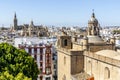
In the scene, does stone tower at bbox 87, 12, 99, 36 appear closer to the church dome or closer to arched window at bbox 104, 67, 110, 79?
the church dome

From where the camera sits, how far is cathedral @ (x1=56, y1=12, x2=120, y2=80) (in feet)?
103

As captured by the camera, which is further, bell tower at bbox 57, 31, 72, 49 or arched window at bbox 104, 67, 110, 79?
bell tower at bbox 57, 31, 72, 49

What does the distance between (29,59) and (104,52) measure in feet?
27.6

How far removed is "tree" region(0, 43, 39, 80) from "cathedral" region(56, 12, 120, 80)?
18.9 feet

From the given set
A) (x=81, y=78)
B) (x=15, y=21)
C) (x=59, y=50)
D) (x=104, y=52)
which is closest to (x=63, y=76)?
(x=59, y=50)

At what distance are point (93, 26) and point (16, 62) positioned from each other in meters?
12.3

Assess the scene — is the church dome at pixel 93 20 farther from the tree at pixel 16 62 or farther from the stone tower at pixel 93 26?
the tree at pixel 16 62

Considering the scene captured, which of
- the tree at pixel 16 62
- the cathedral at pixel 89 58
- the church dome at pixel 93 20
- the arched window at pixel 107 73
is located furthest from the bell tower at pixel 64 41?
the arched window at pixel 107 73

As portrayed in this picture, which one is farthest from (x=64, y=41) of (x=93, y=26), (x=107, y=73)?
(x=107, y=73)

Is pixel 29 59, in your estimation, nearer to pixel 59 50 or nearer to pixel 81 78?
pixel 81 78

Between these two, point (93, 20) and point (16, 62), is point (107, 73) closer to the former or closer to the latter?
point (16, 62)

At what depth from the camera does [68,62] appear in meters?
38.9

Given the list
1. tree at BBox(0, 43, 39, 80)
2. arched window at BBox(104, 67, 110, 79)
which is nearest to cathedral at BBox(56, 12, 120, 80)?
arched window at BBox(104, 67, 110, 79)

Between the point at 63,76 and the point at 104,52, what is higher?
the point at 104,52
